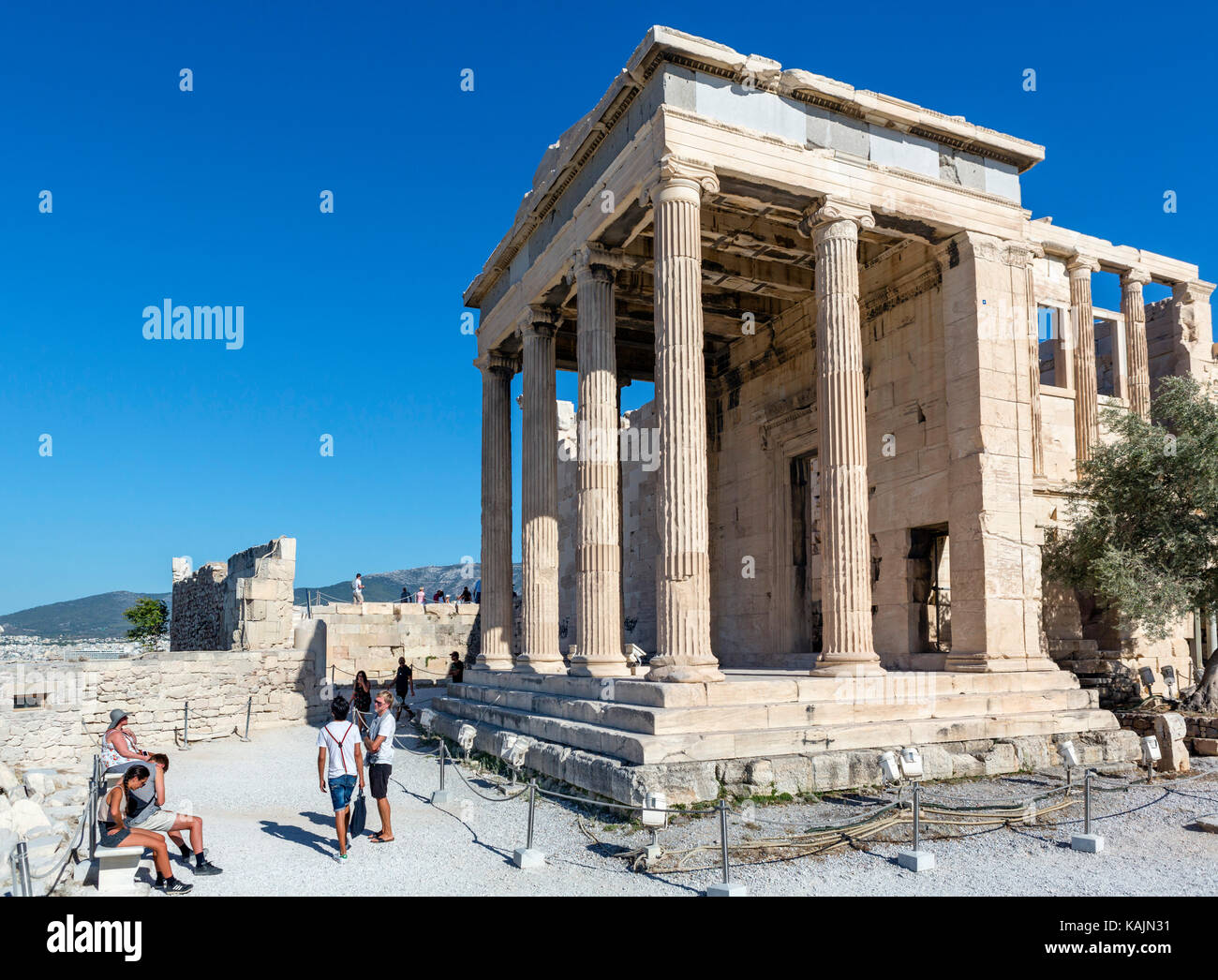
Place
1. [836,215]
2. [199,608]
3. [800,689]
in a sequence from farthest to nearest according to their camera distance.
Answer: [199,608] → [836,215] → [800,689]

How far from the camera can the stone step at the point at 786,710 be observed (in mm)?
10711

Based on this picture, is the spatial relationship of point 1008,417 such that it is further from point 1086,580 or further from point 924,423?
point 1086,580

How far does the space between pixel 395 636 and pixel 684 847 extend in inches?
799

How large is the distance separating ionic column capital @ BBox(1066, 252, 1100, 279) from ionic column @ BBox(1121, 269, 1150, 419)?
1473 millimetres

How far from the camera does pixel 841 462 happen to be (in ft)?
43.9

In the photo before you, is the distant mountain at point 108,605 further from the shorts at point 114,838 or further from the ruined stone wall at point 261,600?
the shorts at point 114,838

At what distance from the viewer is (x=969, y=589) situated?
14531 mm

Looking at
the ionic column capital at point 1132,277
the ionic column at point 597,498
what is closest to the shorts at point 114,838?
the ionic column at point 597,498

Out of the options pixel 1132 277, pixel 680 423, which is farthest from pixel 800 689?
pixel 1132 277

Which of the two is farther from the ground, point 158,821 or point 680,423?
point 680,423

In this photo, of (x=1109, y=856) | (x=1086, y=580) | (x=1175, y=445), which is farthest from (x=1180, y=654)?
(x=1109, y=856)

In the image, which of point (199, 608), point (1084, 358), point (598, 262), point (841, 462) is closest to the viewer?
point (841, 462)

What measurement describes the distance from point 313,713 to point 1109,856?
1590cm

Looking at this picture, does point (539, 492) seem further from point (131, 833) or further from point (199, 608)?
point (199, 608)
